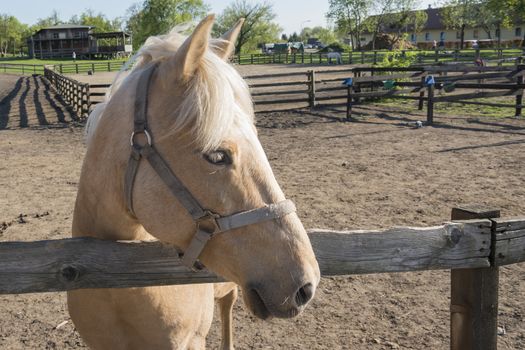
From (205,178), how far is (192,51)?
1.35 feet

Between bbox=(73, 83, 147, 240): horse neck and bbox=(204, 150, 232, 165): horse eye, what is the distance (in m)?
0.32

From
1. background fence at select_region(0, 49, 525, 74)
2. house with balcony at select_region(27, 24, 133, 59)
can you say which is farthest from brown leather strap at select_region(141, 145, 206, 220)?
house with balcony at select_region(27, 24, 133, 59)

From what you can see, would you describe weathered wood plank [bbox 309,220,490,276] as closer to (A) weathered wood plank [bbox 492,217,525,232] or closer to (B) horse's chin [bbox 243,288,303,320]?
(A) weathered wood plank [bbox 492,217,525,232]

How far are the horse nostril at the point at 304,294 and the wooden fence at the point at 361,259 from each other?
58 cm

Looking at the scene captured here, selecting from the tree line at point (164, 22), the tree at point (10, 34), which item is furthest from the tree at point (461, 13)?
the tree at point (10, 34)

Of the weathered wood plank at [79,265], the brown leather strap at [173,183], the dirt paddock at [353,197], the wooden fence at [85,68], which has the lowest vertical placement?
the dirt paddock at [353,197]

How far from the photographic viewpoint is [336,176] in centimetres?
836

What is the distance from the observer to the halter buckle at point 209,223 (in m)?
1.53

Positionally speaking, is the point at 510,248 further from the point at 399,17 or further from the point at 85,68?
the point at 399,17

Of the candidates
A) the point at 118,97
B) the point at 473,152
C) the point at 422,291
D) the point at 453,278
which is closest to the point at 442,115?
the point at 473,152

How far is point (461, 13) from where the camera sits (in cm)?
6481

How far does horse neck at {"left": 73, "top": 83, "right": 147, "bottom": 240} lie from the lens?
1691mm

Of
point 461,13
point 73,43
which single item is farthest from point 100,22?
point 461,13

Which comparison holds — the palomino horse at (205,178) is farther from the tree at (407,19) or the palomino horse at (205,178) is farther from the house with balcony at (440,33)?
the house with balcony at (440,33)
